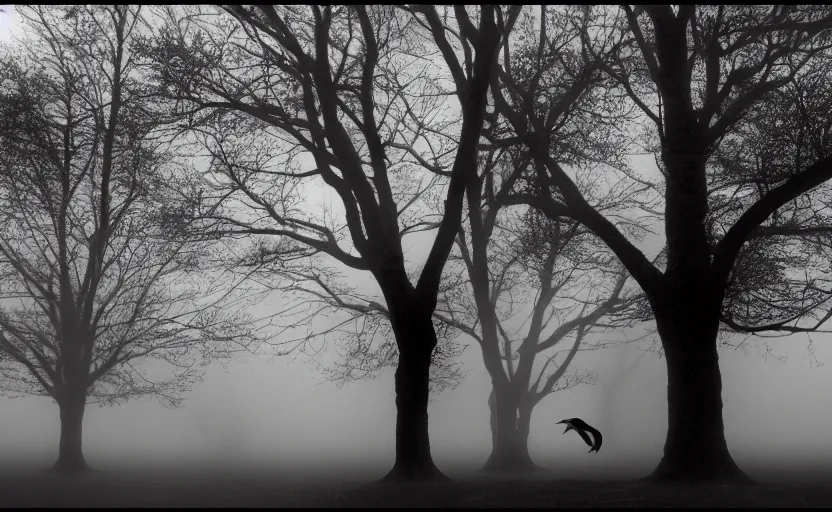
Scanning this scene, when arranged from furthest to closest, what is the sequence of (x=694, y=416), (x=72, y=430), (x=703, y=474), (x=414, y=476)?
1. (x=72, y=430)
2. (x=414, y=476)
3. (x=694, y=416)
4. (x=703, y=474)

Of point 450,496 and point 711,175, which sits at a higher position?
point 711,175

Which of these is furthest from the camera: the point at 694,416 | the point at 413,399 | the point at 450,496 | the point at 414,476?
the point at 413,399

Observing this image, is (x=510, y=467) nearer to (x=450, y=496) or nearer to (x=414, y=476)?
(x=414, y=476)

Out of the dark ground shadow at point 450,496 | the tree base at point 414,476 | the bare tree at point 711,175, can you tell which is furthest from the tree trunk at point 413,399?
the bare tree at point 711,175

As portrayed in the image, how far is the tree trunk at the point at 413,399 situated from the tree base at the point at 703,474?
4.48m

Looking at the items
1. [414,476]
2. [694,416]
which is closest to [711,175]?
[694,416]

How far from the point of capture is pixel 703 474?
13781mm

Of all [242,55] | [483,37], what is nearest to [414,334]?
[483,37]

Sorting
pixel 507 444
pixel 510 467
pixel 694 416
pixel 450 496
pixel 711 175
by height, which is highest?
pixel 711 175

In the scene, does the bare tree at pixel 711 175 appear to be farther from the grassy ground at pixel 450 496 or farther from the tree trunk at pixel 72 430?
the tree trunk at pixel 72 430

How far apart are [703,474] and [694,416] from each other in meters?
1.08

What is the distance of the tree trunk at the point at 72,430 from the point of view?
81.3 ft

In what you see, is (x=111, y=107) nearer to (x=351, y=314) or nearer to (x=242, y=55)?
(x=242, y=55)

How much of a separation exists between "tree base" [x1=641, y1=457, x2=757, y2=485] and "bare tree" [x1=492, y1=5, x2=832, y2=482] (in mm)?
24
